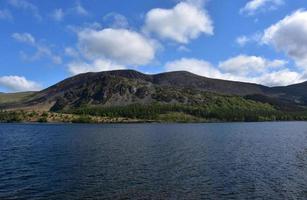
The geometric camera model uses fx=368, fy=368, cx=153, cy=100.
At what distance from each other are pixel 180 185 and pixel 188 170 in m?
13.7

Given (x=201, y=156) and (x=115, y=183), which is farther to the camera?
(x=201, y=156)

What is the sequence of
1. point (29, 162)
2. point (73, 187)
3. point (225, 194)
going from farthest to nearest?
point (29, 162) → point (73, 187) → point (225, 194)

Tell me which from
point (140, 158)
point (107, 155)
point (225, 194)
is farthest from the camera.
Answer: point (107, 155)

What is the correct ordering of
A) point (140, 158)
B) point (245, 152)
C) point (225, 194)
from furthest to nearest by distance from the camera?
point (245, 152) → point (140, 158) → point (225, 194)

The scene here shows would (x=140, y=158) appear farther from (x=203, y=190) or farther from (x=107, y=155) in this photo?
(x=203, y=190)

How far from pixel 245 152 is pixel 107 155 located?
124ft

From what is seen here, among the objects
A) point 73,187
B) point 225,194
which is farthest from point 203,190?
point 73,187

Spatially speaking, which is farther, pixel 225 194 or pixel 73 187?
pixel 73 187

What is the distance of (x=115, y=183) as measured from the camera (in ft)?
193

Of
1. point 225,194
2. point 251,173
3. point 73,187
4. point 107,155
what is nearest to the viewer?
point 225,194

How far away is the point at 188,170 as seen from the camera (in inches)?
2798

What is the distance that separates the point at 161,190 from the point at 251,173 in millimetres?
21942

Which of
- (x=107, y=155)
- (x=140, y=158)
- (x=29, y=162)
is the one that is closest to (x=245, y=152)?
(x=140, y=158)

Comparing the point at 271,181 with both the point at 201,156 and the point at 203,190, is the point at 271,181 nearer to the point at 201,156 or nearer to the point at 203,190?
the point at 203,190
